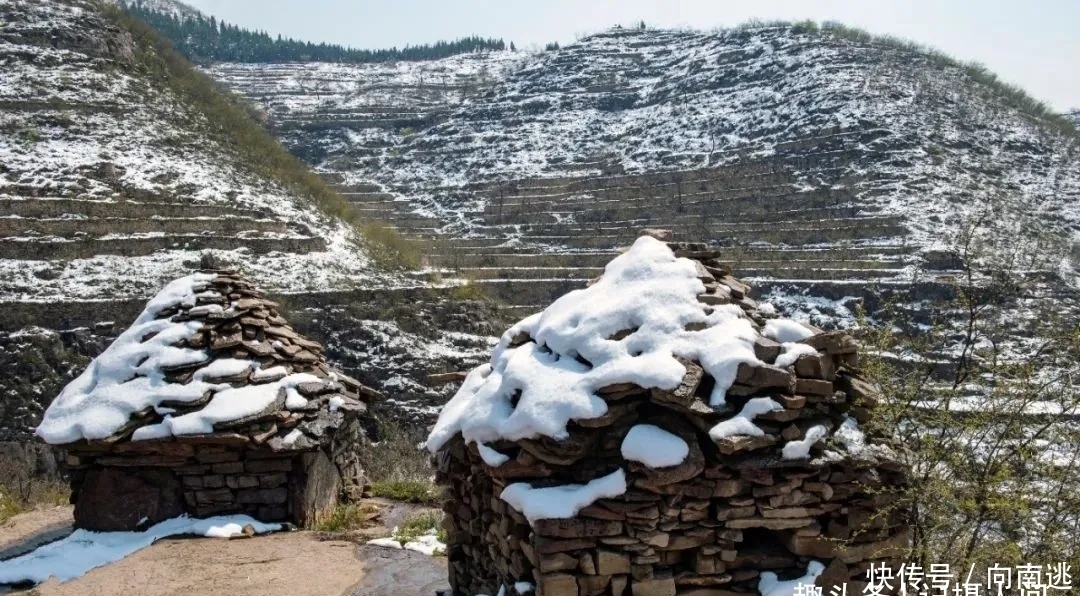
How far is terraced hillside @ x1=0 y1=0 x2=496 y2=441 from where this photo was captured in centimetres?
2006

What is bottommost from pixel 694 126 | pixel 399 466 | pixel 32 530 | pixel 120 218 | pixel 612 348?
pixel 399 466

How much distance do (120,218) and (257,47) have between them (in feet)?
236

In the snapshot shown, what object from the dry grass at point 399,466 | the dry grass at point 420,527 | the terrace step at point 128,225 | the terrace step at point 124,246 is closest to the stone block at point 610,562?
the dry grass at point 420,527

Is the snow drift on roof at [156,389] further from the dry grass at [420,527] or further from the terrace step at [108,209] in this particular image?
the terrace step at [108,209]

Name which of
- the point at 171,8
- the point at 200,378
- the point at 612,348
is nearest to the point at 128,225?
the point at 200,378

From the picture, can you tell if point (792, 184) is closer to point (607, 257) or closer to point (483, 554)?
point (607, 257)

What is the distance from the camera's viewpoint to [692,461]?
4.59 m

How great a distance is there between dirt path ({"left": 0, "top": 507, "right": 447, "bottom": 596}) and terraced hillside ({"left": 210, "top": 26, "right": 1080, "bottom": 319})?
76.3 feet

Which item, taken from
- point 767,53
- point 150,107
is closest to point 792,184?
point 767,53

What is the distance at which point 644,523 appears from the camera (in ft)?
15.3

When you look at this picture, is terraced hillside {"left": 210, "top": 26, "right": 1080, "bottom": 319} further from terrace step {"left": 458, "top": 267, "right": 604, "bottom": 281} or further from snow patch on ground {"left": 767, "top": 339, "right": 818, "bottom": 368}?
snow patch on ground {"left": 767, "top": 339, "right": 818, "bottom": 368}

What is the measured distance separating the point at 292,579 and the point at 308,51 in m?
90.6

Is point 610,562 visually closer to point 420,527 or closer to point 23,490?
point 420,527

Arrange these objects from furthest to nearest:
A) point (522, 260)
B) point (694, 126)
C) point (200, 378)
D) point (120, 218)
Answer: point (694, 126) < point (522, 260) < point (120, 218) < point (200, 378)
